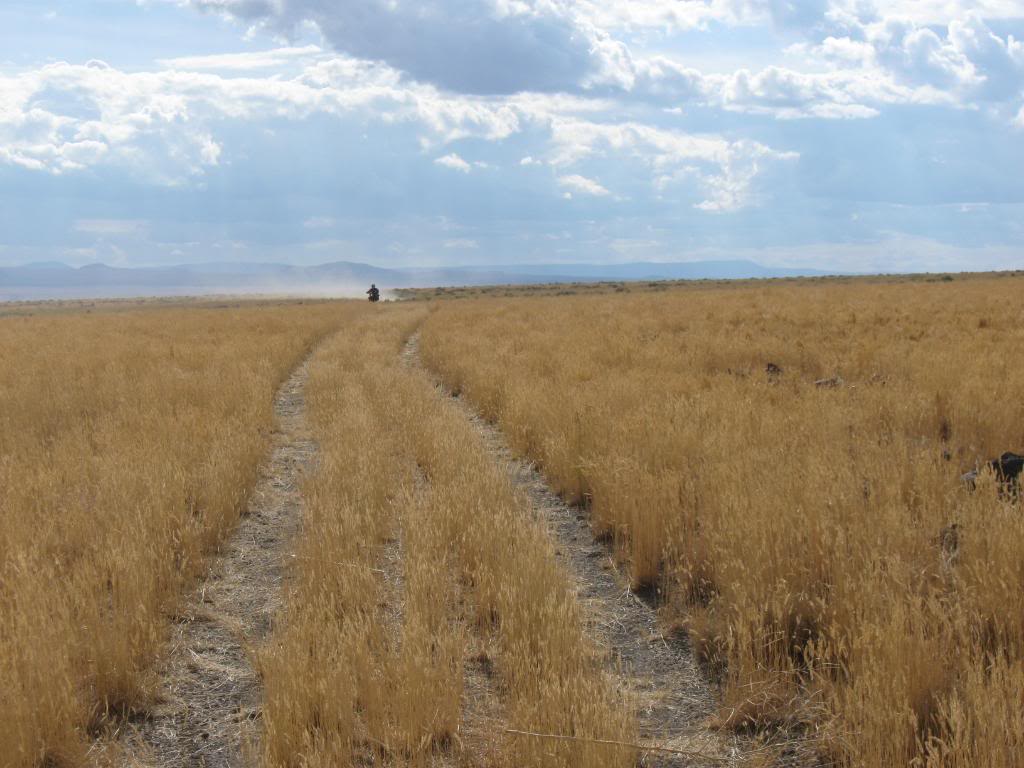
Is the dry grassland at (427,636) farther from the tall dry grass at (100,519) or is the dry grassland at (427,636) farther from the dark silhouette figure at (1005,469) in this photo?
the dark silhouette figure at (1005,469)

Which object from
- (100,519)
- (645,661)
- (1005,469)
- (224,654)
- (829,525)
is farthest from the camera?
(1005,469)

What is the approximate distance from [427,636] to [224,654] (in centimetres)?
128

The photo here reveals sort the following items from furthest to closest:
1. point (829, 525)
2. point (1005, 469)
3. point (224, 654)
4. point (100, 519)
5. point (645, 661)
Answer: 1. point (1005, 469)
2. point (100, 519)
3. point (829, 525)
4. point (224, 654)
5. point (645, 661)

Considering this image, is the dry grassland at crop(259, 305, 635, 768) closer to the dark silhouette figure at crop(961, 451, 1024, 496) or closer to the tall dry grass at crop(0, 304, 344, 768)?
the tall dry grass at crop(0, 304, 344, 768)

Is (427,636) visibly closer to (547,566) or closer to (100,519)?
(547,566)

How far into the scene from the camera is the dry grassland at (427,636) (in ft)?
10.2

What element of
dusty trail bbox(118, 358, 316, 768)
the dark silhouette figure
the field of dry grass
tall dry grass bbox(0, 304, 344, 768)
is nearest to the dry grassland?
the field of dry grass

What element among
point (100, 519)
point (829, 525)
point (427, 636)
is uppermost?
point (829, 525)

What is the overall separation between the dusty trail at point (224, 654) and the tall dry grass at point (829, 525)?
2.31m

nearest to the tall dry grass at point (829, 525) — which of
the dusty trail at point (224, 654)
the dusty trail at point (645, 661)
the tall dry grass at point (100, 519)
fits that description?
the dusty trail at point (645, 661)

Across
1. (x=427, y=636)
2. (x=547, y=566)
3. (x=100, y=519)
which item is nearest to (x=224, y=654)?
(x=427, y=636)

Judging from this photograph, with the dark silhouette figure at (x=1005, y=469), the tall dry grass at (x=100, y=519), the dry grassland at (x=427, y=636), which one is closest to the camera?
the dry grassland at (x=427, y=636)

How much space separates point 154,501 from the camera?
5.87 m

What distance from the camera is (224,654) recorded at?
418 cm
